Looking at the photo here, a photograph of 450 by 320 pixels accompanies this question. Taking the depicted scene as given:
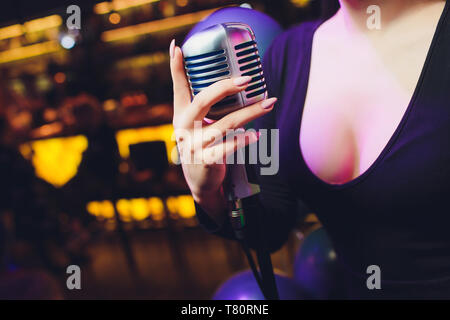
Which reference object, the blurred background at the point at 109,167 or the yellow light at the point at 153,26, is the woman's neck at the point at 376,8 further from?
the yellow light at the point at 153,26

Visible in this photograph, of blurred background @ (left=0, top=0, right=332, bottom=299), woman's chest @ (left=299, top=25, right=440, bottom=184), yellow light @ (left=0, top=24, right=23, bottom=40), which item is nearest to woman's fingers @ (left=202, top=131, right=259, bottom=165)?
woman's chest @ (left=299, top=25, right=440, bottom=184)

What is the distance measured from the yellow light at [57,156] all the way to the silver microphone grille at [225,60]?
3.37m

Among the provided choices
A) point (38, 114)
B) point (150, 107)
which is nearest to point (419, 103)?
point (150, 107)

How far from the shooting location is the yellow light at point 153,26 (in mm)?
3873

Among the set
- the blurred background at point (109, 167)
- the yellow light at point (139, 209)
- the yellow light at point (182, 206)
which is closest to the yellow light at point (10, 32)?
the blurred background at point (109, 167)

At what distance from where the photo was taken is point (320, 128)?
73 centimetres

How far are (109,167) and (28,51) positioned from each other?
3.07m

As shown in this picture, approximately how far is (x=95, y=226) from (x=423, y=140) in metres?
3.28

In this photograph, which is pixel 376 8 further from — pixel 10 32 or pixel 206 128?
pixel 10 32

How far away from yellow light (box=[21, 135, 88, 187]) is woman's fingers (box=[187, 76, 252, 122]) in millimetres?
3389

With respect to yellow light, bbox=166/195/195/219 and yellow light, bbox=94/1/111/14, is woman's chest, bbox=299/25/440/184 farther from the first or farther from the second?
yellow light, bbox=94/1/111/14

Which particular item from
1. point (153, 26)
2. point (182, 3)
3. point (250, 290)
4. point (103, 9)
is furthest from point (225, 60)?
point (103, 9)

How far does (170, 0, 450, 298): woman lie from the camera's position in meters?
0.60
